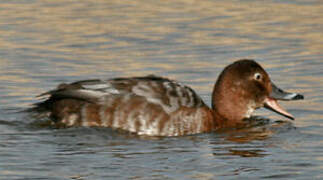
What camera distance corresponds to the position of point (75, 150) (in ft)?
32.2

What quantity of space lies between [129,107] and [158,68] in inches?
123

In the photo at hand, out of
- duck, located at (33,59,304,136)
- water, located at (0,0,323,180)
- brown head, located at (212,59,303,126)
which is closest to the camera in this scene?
water, located at (0,0,323,180)

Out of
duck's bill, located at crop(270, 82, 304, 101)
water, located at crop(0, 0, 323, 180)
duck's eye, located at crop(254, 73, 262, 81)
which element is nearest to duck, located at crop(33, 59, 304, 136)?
water, located at crop(0, 0, 323, 180)

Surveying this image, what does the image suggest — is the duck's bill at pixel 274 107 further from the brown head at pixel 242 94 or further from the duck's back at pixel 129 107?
the duck's back at pixel 129 107

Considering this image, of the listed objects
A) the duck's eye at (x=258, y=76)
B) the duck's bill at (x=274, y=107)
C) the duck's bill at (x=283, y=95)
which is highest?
the duck's eye at (x=258, y=76)

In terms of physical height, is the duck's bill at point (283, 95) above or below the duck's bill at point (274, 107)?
above

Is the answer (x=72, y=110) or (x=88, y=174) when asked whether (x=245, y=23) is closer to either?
(x=72, y=110)

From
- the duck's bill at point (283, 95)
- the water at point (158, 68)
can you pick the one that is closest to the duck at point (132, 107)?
the water at point (158, 68)

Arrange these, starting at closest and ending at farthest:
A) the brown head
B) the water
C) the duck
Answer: the water, the duck, the brown head

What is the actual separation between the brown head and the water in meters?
0.33

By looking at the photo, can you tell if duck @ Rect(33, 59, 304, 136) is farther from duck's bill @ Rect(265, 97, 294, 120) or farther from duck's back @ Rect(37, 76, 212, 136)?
duck's bill @ Rect(265, 97, 294, 120)

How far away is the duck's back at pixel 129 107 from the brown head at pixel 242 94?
0.52 meters

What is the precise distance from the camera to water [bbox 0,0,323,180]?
918cm

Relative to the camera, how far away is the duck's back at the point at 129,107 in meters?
10.8
